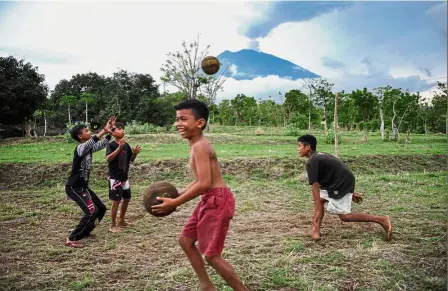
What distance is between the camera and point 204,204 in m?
3.29

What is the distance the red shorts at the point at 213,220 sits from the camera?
3158 millimetres

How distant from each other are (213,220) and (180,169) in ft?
31.3

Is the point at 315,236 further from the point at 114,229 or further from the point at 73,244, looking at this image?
the point at 73,244

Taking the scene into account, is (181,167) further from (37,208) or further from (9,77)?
(9,77)

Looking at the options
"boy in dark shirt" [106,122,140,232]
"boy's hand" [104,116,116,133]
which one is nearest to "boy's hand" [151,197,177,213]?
"boy's hand" [104,116,116,133]

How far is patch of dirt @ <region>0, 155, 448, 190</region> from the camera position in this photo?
1162 centimetres

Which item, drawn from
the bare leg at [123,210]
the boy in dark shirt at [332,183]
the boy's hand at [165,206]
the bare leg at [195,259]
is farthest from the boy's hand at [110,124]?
the boy in dark shirt at [332,183]

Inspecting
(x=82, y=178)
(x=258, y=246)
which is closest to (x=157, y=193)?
(x=258, y=246)

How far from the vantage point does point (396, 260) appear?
455cm

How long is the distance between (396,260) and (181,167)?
909 cm

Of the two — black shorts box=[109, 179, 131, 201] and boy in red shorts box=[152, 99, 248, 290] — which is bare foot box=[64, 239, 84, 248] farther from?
boy in red shorts box=[152, 99, 248, 290]

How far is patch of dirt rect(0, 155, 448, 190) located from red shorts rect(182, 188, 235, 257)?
29.4 feet

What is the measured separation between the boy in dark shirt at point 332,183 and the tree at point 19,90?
99.2 ft

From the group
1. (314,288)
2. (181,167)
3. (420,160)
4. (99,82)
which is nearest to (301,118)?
(420,160)
